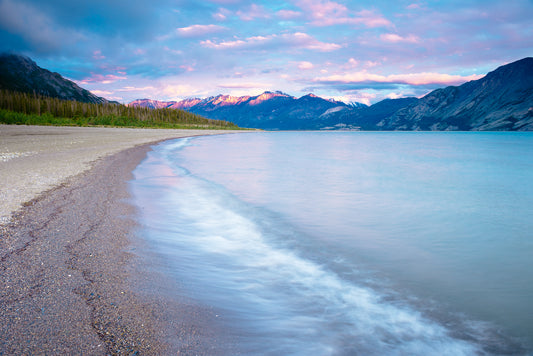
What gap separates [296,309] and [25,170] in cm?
1369

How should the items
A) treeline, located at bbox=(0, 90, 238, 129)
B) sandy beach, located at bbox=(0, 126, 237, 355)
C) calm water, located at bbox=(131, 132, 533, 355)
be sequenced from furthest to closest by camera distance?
1. treeline, located at bbox=(0, 90, 238, 129)
2. calm water, located at bbox=(131, 132, 533, 355)
3. sandy beach, located at bbox=(0, 126, 237, 355)

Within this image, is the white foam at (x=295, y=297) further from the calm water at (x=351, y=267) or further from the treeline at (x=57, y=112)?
the treeline at (x=57, y=112)

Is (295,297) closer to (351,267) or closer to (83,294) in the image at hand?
(351,267)

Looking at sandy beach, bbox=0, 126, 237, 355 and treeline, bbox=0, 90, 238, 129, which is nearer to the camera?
sandy beach, bbox=0, 126, 237, 355

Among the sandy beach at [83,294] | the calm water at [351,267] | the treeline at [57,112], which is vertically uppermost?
the treeline at [57,112]

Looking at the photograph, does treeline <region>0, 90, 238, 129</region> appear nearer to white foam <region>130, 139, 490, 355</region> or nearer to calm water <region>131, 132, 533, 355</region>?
calm water <region>131, 132, 533, 355</region>

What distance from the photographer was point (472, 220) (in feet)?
32.2

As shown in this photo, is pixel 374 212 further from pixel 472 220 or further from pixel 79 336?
pixel 79 336

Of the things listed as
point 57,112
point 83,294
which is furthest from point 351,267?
point 57,112

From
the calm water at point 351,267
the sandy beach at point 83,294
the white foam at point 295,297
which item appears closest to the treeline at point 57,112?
the sandy beach at point 83,294

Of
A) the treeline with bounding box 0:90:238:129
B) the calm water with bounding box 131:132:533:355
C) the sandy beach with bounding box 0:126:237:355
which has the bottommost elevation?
the calm water with bounding box 131:132:533:355

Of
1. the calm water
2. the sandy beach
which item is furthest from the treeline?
the calm water

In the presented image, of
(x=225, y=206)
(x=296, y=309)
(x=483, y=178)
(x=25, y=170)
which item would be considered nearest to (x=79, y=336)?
(x=296, y=309)

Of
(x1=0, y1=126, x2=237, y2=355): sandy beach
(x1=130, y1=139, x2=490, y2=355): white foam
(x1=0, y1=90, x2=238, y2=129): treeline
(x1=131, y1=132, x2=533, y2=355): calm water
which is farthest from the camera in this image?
(x1=0, y1=90, x2=238, y2=129): treeline
